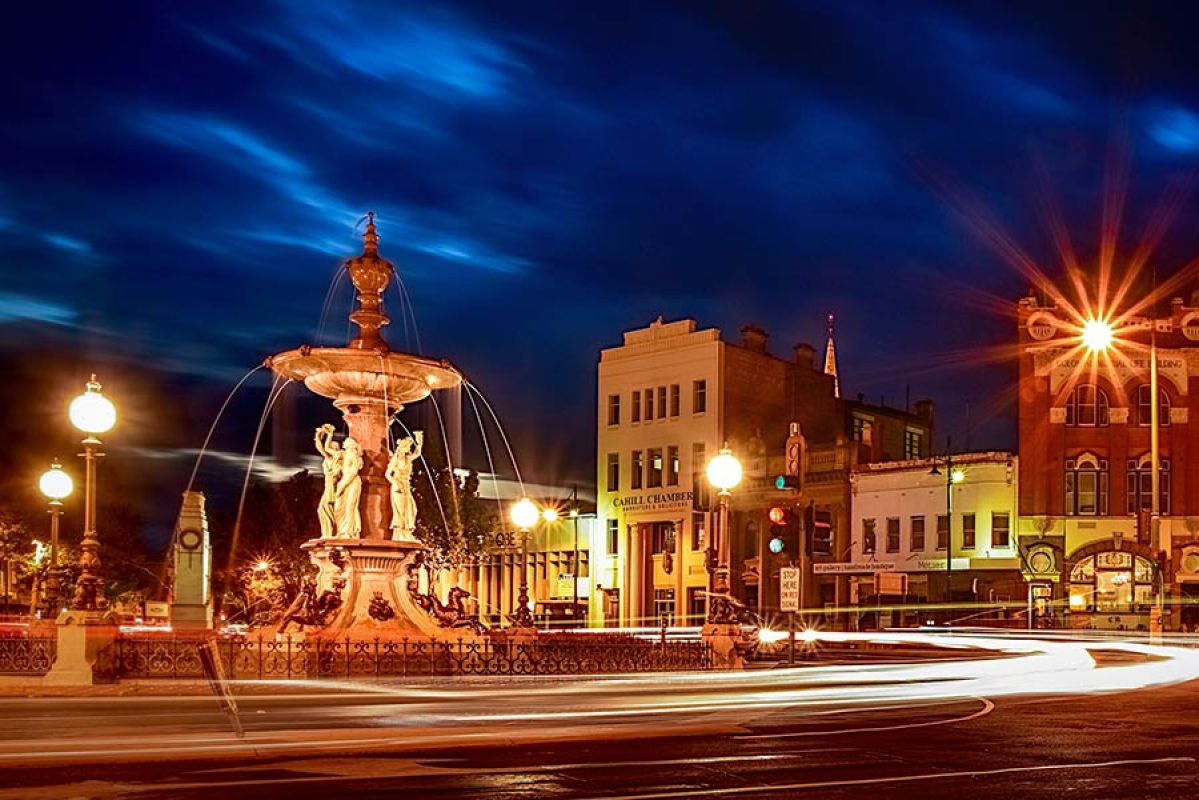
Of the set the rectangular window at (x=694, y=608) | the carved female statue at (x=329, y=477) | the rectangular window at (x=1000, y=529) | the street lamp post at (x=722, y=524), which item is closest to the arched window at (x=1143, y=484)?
the rectangular window at (x=1000, y=529)

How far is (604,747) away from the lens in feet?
51.0

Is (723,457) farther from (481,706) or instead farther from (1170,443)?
(1170,443)

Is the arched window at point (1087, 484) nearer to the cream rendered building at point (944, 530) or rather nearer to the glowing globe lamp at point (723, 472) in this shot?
Result: the cream rendered building at point (944, 530)

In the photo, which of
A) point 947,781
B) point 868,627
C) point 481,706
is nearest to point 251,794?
point 947,781

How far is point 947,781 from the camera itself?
12.8 m

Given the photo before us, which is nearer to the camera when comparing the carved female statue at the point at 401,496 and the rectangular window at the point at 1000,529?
the carved female statue at the point at 401,496

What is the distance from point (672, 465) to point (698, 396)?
149 inches

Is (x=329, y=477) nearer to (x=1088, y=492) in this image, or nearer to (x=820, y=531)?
(x=820, y=531)

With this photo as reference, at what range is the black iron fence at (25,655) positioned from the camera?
1027 inches

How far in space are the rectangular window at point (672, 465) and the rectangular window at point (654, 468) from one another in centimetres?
57

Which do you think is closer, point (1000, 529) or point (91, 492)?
point (91, 492)

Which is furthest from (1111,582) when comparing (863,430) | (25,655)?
A: (25,655)

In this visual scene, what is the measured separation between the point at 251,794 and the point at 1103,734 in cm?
1026

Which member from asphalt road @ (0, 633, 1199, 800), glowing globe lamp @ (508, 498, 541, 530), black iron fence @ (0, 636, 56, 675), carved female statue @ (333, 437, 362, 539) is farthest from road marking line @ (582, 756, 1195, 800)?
glowing globe lamp @ (508, 498, 541, 530)
